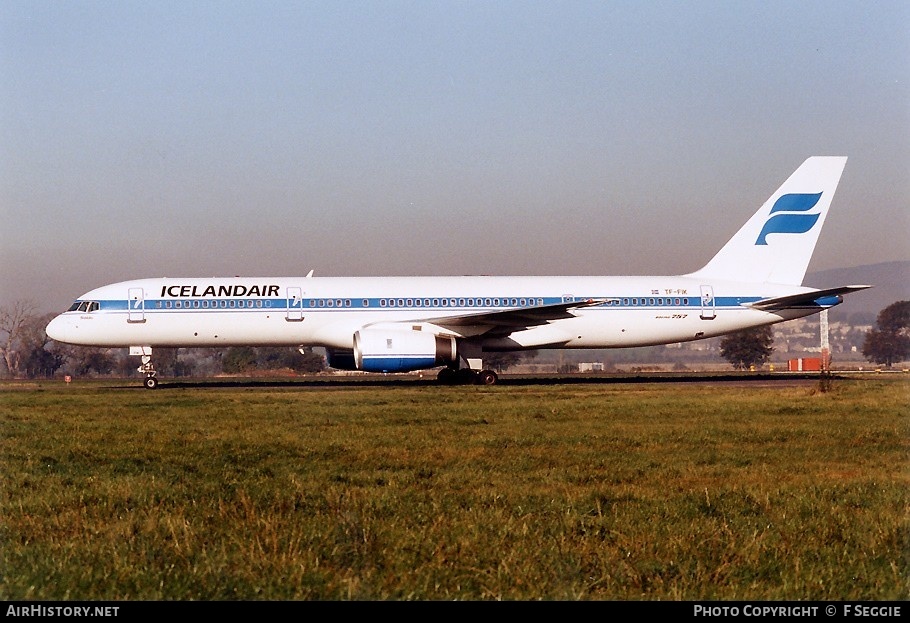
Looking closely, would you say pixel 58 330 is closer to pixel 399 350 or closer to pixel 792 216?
→ pixel 399 350

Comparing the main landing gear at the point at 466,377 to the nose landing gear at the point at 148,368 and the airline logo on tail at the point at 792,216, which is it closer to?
the nose landing gear at the point at 148,368

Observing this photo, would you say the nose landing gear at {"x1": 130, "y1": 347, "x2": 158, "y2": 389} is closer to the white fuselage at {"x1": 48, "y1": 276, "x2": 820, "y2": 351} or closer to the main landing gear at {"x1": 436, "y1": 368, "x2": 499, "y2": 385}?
the white fuselage at {"x1": 48, "y1": 276, "x2": 820, "y2": 351}

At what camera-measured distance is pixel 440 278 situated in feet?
108

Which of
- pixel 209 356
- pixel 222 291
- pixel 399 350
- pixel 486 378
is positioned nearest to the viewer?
pixel 399 350

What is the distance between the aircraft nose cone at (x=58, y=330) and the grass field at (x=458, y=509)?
55.6 ft

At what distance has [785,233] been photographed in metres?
34.8

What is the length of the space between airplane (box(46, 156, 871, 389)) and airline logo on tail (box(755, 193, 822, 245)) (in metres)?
0.05

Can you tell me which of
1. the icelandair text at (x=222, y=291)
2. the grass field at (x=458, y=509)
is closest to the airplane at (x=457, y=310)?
the icelandair text at (x=222, y=291)

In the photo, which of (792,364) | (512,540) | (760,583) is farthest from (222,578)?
(792,364)

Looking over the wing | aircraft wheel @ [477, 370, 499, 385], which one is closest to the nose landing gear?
the wing

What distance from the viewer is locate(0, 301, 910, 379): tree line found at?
86375 mm

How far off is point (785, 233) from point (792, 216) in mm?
717

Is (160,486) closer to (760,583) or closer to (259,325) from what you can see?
(760,583)

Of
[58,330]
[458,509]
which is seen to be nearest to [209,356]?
[58,330]
